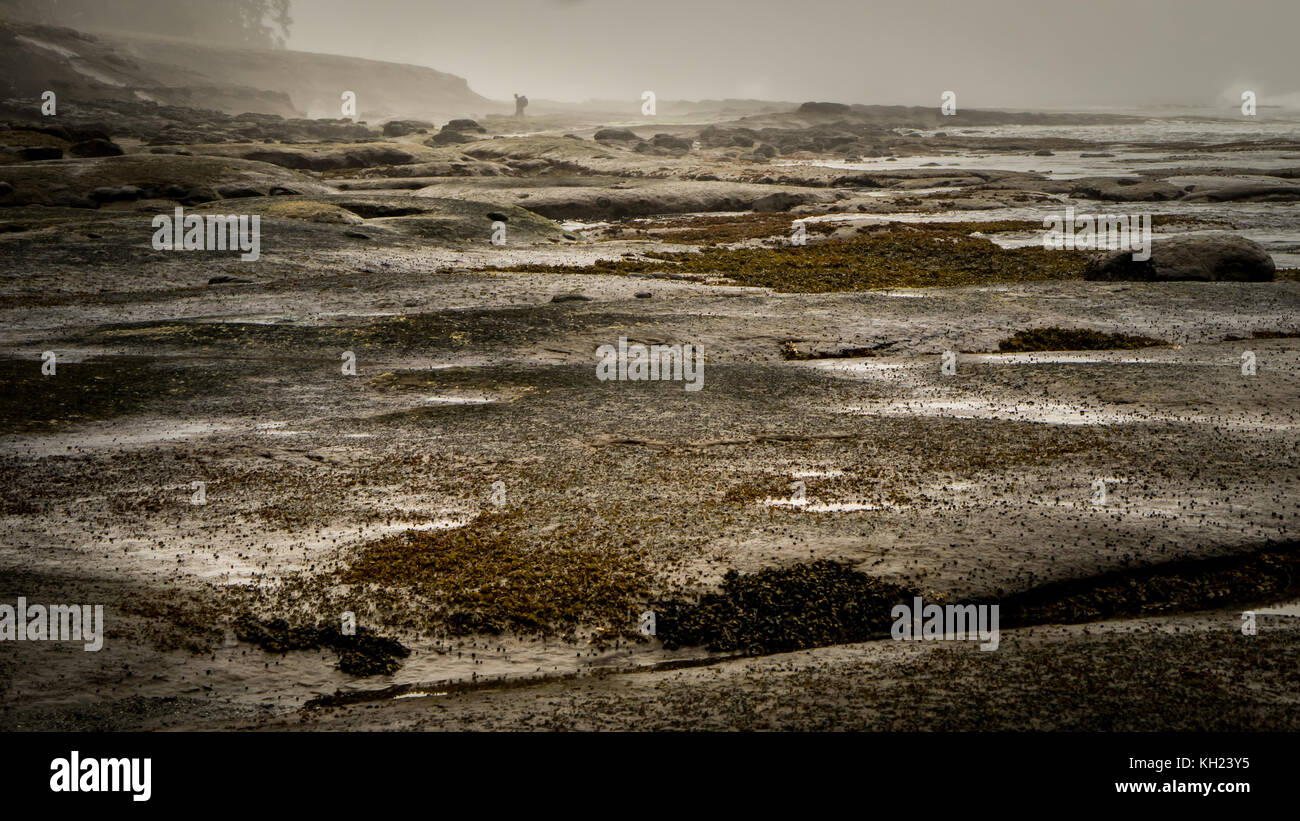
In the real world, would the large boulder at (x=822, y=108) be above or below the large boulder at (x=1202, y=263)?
above

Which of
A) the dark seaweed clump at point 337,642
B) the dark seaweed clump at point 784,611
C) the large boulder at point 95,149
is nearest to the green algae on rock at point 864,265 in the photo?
the dark seaweed clump at point 784,611

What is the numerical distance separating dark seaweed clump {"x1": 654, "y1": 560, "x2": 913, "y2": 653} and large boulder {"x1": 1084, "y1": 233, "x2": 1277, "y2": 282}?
17.8 m

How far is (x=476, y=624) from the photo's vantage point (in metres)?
7.67

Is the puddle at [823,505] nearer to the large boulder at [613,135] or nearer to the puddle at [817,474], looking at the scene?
the puddle at [817,474]

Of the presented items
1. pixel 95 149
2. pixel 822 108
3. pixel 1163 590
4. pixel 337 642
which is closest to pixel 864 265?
pixel 1163 590

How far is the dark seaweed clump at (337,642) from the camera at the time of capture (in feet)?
23.5

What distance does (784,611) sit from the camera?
25.5 feet

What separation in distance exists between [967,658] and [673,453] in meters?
5.30

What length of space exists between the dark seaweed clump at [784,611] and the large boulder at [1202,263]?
58.4ft

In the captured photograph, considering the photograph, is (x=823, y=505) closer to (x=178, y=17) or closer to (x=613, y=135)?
(x=613, y=135)

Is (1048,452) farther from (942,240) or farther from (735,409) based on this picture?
(942,240)

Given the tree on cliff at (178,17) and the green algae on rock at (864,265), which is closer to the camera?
the green algae on rock at (864,265)

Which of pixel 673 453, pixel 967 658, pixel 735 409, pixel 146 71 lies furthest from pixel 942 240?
pixel 146 71

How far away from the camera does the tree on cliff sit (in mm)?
150625
